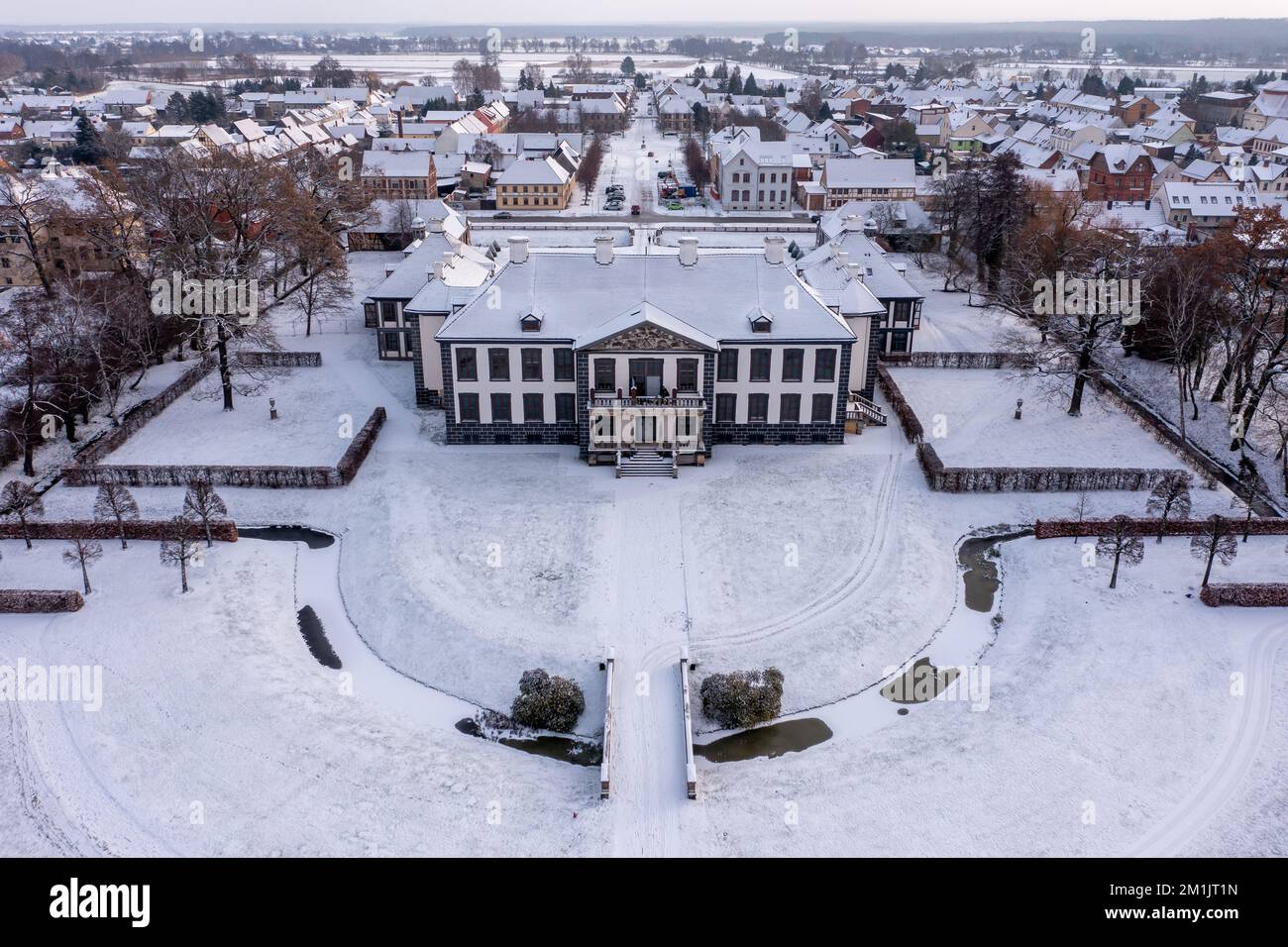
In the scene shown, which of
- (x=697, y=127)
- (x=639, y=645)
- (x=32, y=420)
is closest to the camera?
(x=639, y=645)

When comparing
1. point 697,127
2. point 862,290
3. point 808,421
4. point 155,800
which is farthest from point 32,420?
point 697,127

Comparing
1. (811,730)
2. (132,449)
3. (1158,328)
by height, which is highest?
(1158,328)

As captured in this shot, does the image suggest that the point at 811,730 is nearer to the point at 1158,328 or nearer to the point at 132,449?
the point at 132,449

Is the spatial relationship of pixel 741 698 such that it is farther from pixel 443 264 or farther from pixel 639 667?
pixel 443 264

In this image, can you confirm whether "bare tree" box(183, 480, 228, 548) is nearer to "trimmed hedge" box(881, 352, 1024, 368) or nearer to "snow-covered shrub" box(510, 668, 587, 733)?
"snow-covered shrub" box(510, 668, 587, 733)

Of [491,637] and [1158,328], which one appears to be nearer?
[491,637]

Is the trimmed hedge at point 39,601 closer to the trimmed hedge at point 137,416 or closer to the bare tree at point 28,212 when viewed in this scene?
the trimmed hedge at point 137,416
